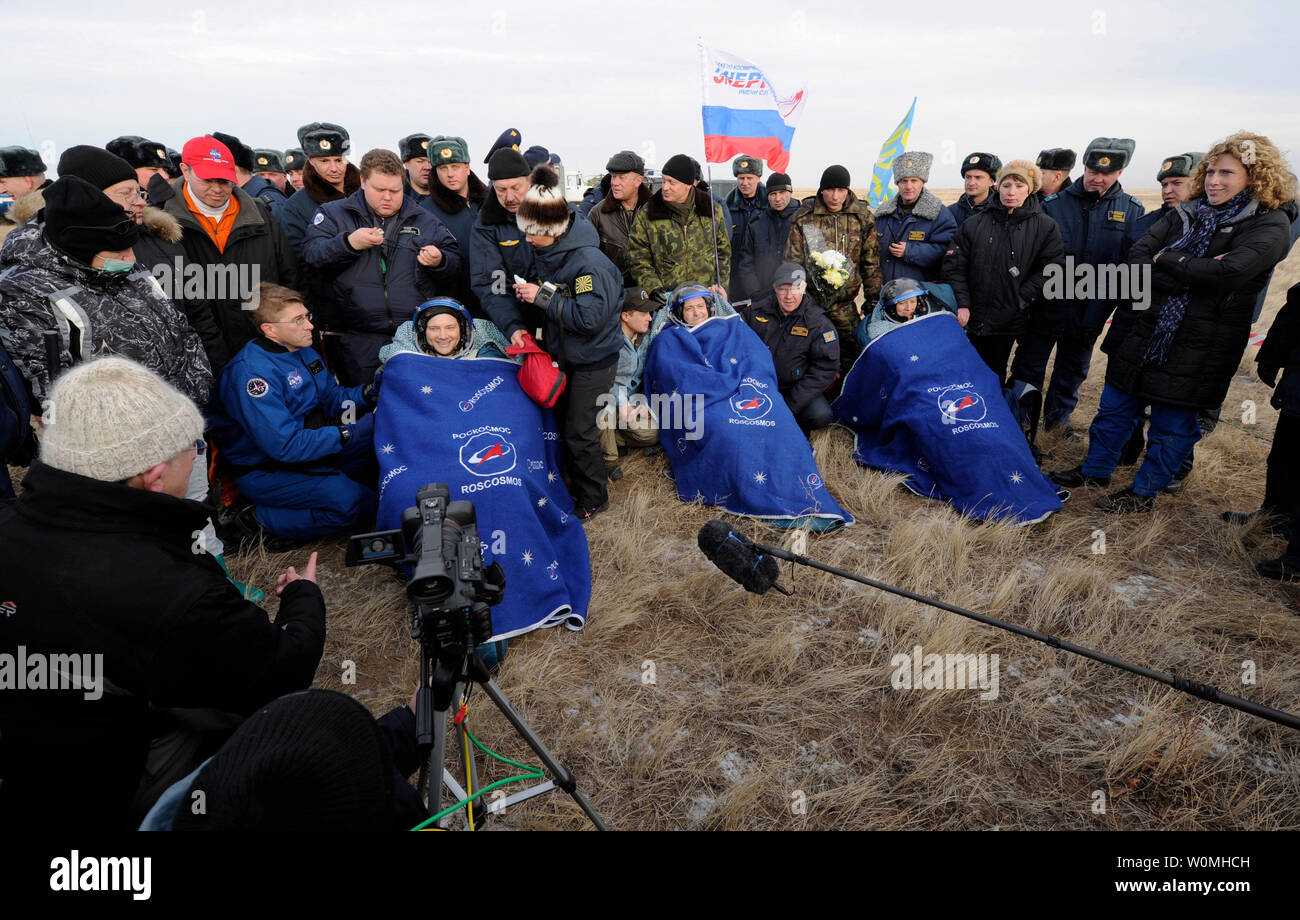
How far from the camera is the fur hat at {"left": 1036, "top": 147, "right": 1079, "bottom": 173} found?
578 cm

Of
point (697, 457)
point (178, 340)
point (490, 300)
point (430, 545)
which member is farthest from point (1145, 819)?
point (178, 340)

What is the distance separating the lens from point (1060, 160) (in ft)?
19.0

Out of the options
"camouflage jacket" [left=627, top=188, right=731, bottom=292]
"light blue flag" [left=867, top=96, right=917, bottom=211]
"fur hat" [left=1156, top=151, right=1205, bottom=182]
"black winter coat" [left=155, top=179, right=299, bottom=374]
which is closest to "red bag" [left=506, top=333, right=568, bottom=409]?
"black winter coat" [left=155, top=179, right=299, bottom=374]

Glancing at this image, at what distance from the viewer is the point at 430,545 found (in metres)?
1.52

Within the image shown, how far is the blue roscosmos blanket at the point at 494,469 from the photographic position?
3.20 metres

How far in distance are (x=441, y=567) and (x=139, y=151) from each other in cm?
646

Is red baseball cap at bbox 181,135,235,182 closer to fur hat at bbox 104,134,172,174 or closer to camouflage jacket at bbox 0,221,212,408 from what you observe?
camouflage jacket at bbox 0,221,212,408

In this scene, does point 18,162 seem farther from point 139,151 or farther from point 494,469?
point 494,469

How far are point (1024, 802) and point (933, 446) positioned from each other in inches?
98.5

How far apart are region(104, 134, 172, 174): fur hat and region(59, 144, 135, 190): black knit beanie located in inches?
130

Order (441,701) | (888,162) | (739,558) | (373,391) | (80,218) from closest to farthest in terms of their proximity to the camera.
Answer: (441,701) → (739,558) → (80,218) → (373,391) → (888,162)

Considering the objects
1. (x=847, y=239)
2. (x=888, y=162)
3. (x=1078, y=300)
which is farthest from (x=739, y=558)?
(x=888, y=162)

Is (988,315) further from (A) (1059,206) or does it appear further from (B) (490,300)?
(B) (490,300)
